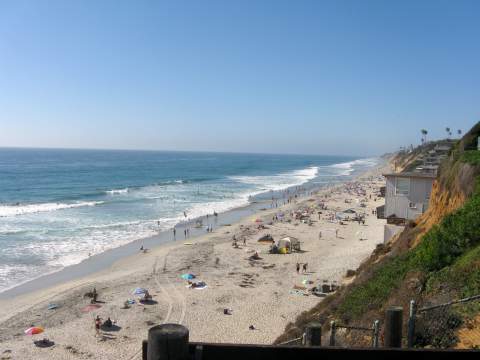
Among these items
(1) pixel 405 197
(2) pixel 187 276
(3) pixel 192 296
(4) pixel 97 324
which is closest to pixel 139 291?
(3) pixel 192 296

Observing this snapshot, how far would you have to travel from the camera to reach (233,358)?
239cm

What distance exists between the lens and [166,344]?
218cm

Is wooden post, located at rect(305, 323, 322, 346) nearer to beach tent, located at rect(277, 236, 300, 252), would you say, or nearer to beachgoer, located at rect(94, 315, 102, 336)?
beachgoer, located at rect(94, 315, 102, 336)

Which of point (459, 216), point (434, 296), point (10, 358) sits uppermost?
point (459, 216)

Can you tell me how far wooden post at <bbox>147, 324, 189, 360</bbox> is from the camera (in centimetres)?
219

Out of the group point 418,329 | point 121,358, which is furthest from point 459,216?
point 121,358

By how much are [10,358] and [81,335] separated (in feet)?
9.06

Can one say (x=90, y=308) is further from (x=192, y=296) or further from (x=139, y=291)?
(x=192, y=296)

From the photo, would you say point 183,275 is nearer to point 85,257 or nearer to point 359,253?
point 85,257

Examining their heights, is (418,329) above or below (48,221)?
above

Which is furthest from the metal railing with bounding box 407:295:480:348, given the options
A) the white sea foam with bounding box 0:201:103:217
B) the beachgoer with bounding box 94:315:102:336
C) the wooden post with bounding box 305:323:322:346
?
the white sea foam with bounding box 0:201:103:217

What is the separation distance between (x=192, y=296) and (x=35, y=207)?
39055 mm

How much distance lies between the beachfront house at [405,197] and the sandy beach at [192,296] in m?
4.78

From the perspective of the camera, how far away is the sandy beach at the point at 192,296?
17.4 m
